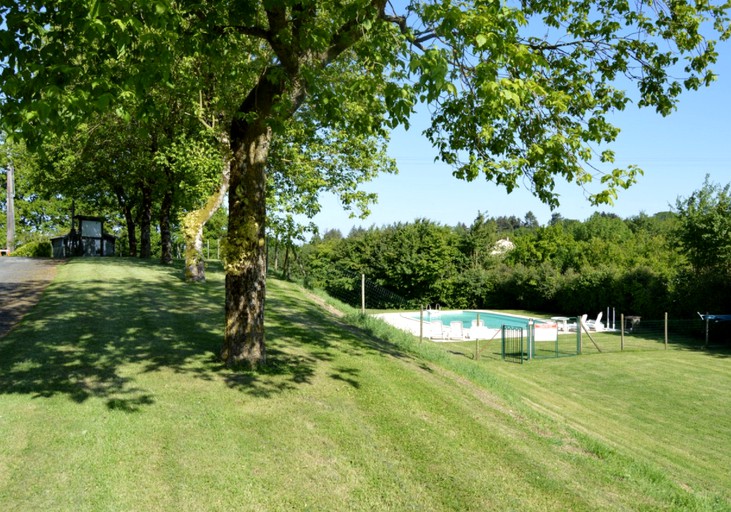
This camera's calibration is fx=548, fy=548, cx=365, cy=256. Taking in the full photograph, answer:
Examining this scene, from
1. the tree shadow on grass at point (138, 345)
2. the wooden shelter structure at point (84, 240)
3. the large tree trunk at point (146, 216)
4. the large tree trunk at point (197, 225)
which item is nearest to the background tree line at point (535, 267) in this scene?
the large tree trunk at point (146, 216)

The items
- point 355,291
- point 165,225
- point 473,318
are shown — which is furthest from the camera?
point 355,291

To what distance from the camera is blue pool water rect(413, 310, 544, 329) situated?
35.7 metres

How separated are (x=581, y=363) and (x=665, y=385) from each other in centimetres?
381

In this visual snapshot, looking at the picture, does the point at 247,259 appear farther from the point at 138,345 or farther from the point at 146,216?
the point at 146,216

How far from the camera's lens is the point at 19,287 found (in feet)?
49.1

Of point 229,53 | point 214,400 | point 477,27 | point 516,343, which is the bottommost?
point 516,343

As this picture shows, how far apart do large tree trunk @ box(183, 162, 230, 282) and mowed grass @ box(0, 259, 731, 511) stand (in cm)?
447

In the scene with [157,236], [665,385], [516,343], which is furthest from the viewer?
[157,236]

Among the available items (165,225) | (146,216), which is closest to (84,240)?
(146,216)

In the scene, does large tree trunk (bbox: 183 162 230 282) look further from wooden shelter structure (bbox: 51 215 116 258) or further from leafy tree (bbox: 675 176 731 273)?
leafy tree (bbox: 675 176 731 273)

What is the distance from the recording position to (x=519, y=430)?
6371mm

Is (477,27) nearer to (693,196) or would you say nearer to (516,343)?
(516,343)

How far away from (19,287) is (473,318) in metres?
29.3

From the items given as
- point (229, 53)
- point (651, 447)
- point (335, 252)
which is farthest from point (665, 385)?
point (335, 252)
